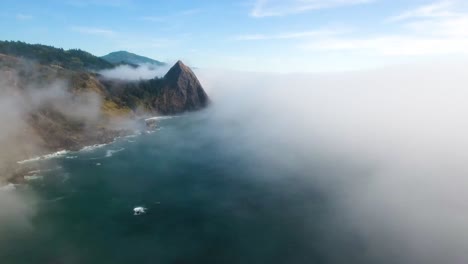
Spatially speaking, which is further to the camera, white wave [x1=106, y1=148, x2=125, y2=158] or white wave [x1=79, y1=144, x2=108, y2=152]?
white wave [x1=79, y1=144, x2=108, y2=152]

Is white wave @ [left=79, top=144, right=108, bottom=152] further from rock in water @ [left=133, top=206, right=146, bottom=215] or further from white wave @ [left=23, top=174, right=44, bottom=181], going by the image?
rock in water @ [left=133, top=206, right=146, bottom=215]

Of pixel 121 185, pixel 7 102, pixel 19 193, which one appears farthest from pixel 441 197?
pixel 7 102

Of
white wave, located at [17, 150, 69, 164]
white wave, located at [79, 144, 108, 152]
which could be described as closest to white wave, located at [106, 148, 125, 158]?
white wave, located at [79, 144, 108, 152]

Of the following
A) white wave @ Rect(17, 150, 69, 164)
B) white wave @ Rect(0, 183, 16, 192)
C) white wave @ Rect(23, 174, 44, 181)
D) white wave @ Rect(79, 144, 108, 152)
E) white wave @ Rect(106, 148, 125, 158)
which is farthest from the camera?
white wave @ Rect(79, 144, 108, 152)

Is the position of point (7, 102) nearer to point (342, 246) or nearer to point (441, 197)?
point (342, 246)

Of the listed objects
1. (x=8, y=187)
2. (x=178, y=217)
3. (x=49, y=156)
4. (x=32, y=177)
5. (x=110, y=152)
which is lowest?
(x=8, y=187)

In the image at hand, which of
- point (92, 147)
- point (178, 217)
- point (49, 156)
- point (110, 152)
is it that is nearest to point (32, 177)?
point (49, 156)

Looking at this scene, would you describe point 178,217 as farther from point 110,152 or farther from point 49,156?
point 49,156

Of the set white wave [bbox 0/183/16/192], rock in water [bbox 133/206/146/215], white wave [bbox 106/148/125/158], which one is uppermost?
white wave [bbox 106/148/125/158]

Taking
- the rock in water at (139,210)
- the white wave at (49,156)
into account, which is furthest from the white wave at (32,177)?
the rock in water at (139,210)
